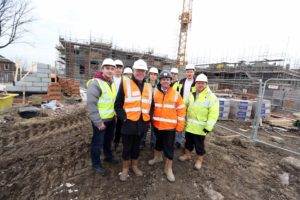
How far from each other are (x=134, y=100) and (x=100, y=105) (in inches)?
26.0

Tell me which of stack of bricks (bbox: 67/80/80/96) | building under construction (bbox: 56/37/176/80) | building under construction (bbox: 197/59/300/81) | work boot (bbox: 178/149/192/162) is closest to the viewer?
work boot (bbox: 178/149/192/162)

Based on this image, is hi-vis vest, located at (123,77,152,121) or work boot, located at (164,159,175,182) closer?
hi-vis vest, located at (123,77,152,121)

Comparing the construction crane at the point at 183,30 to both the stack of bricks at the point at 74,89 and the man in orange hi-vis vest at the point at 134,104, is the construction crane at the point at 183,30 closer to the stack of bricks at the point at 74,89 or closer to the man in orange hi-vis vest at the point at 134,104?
the stack of bricks at the point at 74,89

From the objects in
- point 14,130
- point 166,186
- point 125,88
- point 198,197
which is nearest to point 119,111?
point 125,88

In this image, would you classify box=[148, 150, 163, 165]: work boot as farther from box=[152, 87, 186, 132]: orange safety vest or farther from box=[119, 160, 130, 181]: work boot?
box=[152, 87, 186, 132]: orange safety vest

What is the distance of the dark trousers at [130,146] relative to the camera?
2.81 metres

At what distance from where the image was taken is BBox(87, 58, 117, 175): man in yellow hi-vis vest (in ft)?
8.89

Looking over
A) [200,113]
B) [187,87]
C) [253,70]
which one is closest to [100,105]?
[200,113]

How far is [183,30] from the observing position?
37.6 meters

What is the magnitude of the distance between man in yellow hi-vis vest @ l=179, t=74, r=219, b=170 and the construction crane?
113 ft

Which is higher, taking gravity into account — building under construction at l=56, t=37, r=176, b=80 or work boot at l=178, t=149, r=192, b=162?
building under construction at l=56, t=37, r=176, b=80

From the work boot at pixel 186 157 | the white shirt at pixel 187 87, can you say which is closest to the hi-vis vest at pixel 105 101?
the white shirt at pixel 187 87

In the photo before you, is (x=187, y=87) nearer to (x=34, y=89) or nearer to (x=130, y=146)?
(x=130, y=146)

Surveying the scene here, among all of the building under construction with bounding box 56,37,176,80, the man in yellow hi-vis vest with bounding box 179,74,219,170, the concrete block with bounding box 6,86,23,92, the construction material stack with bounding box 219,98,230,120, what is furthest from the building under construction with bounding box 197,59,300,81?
the concrete block with bounding box 6,86,23,92
